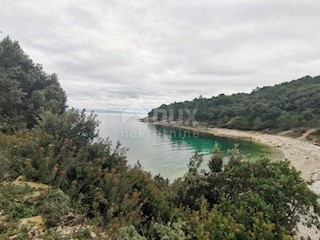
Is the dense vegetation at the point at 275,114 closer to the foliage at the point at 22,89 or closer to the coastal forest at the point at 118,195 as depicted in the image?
the foliage at the point at 22,89

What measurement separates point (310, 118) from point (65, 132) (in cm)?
5961

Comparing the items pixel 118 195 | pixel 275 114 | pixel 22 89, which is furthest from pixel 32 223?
pixel 275 114

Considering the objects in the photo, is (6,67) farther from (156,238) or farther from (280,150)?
(280,150)

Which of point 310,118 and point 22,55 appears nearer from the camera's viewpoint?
point 22,55

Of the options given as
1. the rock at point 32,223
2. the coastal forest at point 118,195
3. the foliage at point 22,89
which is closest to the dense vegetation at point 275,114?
the foliage at point 22,89

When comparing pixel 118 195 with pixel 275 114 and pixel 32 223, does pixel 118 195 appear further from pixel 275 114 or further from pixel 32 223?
pixel 275 114

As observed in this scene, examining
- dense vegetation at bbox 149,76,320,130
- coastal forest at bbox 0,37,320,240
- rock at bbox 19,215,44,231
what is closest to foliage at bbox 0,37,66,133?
coastal forest at bbox 0,37,320,240

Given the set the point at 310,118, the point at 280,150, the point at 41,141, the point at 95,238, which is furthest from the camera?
the point at 310,118

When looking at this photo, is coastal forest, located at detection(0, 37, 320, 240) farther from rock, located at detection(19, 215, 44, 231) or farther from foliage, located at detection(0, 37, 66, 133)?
foliage, located at detection(0, 37, 66, 133)

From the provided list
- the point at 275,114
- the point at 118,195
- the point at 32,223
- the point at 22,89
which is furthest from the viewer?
the point at 275,114

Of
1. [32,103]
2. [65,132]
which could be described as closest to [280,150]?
[32,103]

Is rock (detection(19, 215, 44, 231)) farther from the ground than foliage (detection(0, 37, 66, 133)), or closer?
Answer: closer

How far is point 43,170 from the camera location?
252 inches

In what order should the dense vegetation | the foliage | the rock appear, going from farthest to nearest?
the dense vegetation
the foliage
the rock
